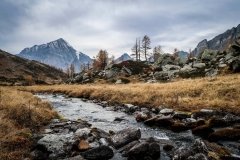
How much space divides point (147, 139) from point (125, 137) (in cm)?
132

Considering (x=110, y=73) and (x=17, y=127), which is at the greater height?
(x=110, y=73)

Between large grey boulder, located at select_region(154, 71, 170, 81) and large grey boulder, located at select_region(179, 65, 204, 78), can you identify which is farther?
large grey boulder, located at select_region(154, 71, 170, 81)

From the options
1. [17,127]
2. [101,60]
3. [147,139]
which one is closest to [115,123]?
[147,139]

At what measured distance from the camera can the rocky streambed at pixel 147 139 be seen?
12344 millimetres

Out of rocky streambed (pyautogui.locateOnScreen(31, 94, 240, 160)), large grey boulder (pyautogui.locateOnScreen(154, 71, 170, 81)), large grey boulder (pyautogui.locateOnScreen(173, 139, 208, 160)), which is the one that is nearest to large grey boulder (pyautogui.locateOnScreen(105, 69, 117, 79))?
large grey boulder (pyautogui.locateOnScreen(154, 71, 170, 81))

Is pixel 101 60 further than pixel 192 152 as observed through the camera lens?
Yes

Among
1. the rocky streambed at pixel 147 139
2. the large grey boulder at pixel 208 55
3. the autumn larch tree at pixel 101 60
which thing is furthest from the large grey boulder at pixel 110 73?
the rocky streambed at pixel 147 139

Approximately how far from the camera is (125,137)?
14484mm

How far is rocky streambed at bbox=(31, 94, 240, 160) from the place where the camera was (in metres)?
12.3

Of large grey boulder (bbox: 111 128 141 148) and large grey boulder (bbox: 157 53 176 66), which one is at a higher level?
large grey boulder (bbox: 157 53 176 66)

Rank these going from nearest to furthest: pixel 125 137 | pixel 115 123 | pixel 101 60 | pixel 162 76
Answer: pixel 125 137
pixel 115 123
pixel 162 76
pixel 101 60

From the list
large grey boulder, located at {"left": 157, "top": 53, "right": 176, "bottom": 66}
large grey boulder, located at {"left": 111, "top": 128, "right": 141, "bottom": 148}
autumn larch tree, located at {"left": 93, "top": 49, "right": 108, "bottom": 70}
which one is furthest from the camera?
autumn larch tree, located at {"left": 93, "top": 49, "right": 108, "bottom": 70}

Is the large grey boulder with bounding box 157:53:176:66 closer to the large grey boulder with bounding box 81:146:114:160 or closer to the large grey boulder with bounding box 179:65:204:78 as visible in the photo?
the large grey boulder with bounding box 179:65:204:78

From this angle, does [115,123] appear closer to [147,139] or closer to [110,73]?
[147,139]
